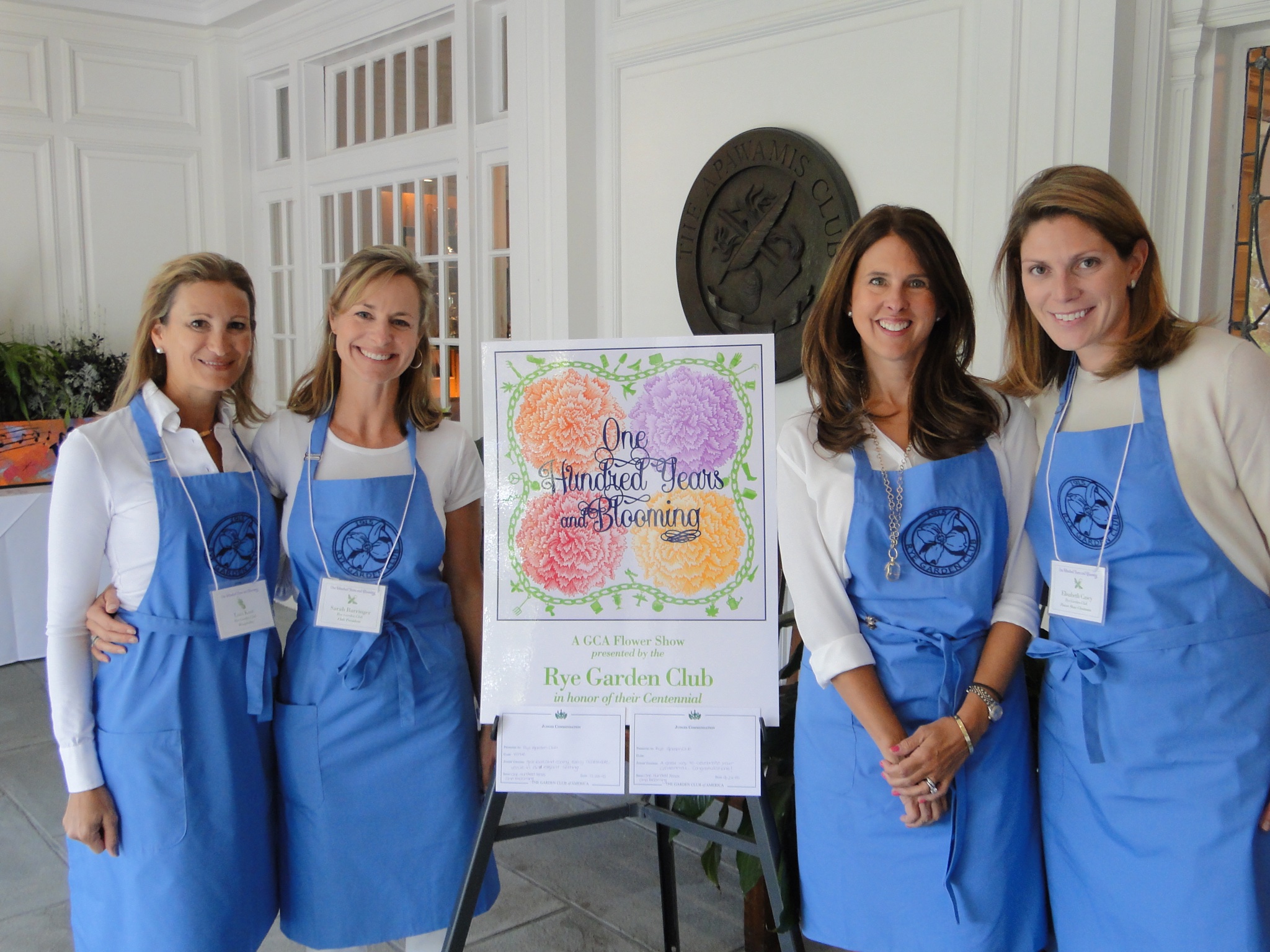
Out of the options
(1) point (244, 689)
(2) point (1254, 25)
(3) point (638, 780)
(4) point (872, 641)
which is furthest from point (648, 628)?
(2) point (1254, 25)

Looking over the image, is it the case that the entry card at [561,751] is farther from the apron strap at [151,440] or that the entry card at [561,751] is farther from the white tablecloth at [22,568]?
the white tablecloth at [22,568]

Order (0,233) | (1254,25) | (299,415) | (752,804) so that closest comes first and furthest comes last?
(752,804), (299,415), (1254,25), (0,233)

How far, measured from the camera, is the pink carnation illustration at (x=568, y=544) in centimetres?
165

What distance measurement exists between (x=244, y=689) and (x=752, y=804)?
0.85 metres

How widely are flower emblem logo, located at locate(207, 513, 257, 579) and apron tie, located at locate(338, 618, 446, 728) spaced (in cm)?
23

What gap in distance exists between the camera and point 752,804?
5.31 ft

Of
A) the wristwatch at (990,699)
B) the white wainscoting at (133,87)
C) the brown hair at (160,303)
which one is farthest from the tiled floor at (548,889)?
the white wainscoting at (133,87)

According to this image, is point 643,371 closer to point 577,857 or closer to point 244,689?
point 244,689

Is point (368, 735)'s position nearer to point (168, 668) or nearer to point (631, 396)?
point (168, 668)

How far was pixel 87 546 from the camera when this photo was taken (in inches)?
63.5

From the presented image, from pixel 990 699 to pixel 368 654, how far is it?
98 cm

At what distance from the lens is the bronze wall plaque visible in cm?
312

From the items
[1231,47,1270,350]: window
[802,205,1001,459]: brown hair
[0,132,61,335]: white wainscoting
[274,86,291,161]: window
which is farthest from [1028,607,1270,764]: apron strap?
[0,132,61,335]: white wainscoting

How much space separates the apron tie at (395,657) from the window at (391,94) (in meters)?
3.55
